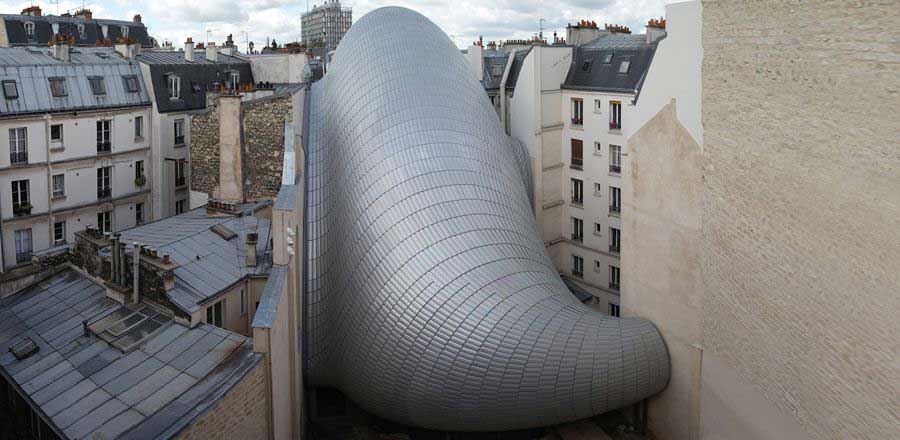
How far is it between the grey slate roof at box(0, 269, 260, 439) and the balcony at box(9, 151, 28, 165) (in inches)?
308

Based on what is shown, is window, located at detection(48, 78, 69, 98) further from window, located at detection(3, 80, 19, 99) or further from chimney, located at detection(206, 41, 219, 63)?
chimney, located at detection(206, 41, 219, 63)

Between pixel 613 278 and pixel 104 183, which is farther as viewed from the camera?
pixel 104 183

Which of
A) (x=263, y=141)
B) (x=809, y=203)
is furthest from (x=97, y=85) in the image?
(x=809, y=203)

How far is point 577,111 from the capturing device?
76.6ft

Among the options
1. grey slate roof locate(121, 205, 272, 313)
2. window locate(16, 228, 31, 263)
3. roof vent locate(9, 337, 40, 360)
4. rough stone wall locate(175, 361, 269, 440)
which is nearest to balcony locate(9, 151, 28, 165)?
window locate(16, 228, 31, 263)

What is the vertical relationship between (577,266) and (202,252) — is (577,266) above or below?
below

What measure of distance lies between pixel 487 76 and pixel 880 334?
65.5 ft

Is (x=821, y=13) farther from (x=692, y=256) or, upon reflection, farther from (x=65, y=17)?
(x=65, y=17)

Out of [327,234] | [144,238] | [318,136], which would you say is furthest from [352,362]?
[318,136]

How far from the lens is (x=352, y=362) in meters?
15.7

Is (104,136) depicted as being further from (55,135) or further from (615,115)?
(615,115)

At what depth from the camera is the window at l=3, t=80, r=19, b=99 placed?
20.0 metres

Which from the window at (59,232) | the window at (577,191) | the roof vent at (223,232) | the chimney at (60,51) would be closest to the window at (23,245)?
the window at (59,232)

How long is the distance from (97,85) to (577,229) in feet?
48.7
